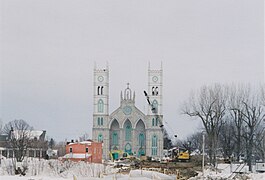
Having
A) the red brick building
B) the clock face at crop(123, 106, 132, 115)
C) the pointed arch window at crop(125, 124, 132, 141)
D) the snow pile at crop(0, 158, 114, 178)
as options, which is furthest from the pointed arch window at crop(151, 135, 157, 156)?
the snow pile at crop(0, 158, 114, 178)

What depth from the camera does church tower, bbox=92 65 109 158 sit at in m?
77.3

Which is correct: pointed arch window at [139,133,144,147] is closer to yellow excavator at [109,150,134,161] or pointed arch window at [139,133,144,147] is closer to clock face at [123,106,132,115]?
yellow excavator at [109,150,134,161]

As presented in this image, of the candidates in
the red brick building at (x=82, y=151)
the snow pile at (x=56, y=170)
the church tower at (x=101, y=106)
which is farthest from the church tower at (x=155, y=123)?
the snow pile at (x=56, y=170)

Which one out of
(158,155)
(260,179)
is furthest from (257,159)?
(158,155)

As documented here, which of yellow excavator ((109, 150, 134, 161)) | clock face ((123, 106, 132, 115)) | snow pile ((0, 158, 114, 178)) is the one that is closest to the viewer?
snow pile ((0, 158, 114, 178))

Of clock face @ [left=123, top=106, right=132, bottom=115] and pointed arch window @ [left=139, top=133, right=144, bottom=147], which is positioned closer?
clock face @ [left=123, top=106, right=132, bottom=115]

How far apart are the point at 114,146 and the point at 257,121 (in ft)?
152

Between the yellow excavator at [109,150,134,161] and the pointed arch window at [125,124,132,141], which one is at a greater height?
the pointed arch window at [125,124,132,141]

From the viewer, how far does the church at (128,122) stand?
254 ft

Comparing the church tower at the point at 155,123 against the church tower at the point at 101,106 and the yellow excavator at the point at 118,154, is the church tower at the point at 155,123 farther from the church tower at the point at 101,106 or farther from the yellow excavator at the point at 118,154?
the church tower at the point at 101,106

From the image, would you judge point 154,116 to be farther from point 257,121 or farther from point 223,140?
point 257,121

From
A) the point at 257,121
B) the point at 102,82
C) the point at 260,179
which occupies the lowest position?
the point at 260,179

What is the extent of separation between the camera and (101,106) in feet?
259

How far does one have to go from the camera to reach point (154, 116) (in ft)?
256
